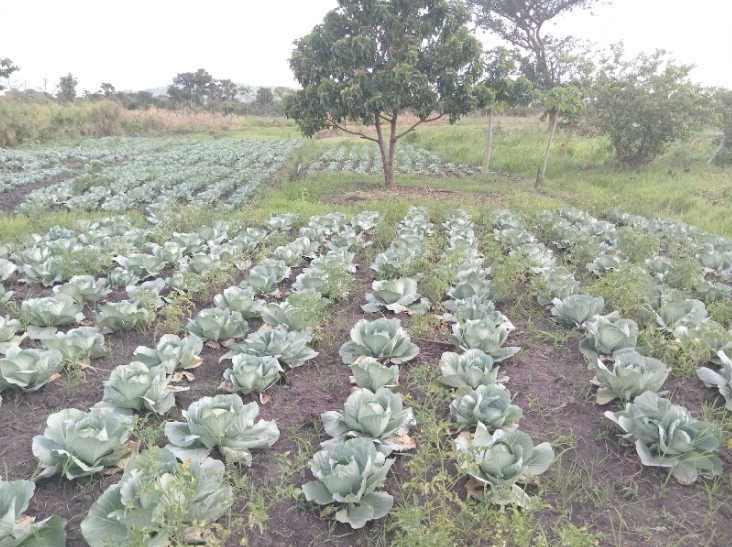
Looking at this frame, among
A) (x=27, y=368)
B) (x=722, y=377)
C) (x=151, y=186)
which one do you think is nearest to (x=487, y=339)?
(x=722, y=377)

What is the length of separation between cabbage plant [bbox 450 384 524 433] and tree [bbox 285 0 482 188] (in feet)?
24.5

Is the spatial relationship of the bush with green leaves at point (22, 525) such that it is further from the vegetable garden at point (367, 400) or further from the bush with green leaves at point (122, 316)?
the bush with green leaves at point (122, 316)

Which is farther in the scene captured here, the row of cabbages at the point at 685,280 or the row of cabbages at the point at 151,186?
the row of cabbages at the point at 151,186

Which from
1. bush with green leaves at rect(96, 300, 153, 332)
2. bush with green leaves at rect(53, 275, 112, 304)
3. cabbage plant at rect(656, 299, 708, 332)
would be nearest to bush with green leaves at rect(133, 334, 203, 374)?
bush with green leaves at rect(96, 300, 153, 332)

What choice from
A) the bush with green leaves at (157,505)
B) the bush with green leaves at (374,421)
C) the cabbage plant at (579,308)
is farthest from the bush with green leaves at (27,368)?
the cabbage plant at (579,308)

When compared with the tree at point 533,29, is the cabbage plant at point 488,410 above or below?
below

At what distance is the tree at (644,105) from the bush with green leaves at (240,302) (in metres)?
11.9

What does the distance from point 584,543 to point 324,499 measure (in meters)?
1.00

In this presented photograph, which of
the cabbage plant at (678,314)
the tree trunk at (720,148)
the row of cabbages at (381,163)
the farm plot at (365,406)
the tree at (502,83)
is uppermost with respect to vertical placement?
the tree at (502,83)

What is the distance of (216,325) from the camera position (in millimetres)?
3312

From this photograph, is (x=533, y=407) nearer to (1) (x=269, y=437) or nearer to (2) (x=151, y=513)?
(1) (x=269, y=437)

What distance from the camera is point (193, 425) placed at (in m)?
2.22

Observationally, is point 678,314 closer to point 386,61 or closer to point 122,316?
point 122,316

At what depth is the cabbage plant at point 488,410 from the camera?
235 cm
